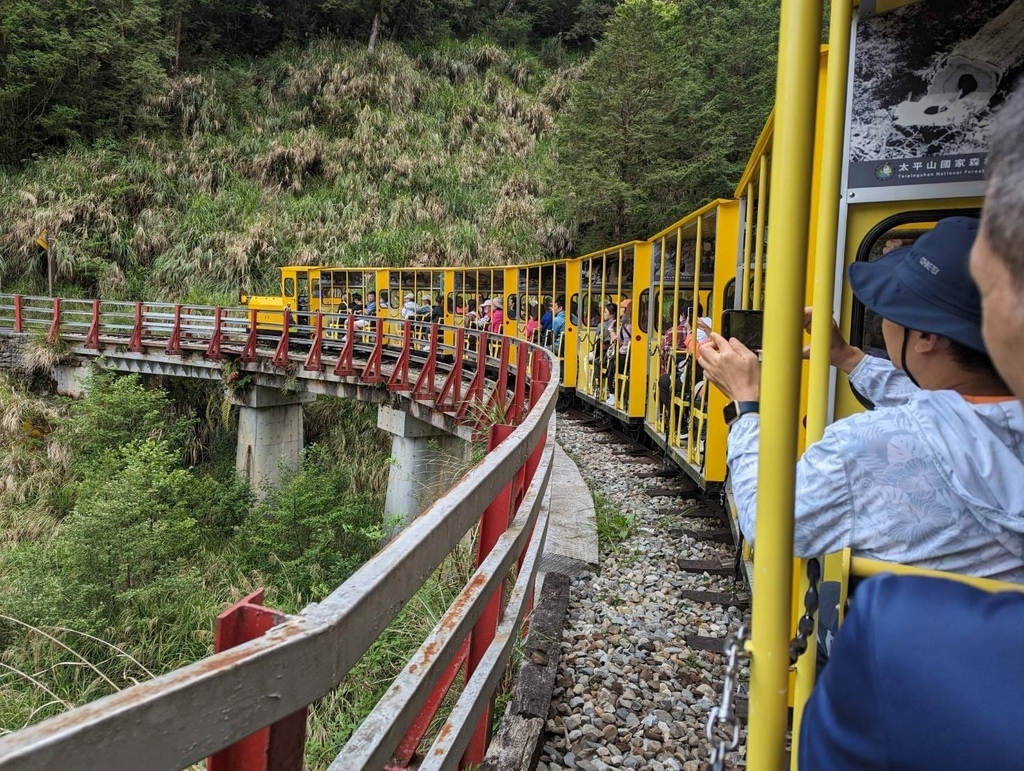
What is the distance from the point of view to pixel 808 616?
4.60 ft

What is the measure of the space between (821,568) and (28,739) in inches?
60.7

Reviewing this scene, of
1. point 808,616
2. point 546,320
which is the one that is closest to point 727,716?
point 808,616

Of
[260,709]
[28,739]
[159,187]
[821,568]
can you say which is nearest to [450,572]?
[821,568]

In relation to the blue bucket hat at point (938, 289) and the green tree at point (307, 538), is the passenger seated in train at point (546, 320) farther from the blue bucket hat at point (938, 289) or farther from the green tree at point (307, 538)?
the blue bucket hat at point (938, 289)

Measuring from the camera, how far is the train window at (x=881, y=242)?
8.41 feet

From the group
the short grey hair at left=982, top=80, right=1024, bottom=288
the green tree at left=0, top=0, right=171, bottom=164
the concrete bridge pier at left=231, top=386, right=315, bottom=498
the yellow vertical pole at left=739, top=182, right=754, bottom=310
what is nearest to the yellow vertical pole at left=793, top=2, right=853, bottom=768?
the short grey hair at left=982, top=80, right=1024, bottom=288

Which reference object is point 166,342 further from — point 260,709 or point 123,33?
point 123,33

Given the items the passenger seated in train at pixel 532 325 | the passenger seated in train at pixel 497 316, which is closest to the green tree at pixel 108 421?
the passenger seated in train at pixel 497 316

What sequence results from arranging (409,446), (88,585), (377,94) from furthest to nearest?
(377,94) → (409,446) → (88,585)

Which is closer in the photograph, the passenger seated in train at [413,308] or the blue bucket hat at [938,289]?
the blue bucket hat at [938,289]

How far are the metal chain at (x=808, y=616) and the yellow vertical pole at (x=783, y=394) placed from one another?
72 millimetres

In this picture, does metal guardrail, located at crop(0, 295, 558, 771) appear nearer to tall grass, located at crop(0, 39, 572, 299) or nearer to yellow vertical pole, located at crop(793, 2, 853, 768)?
yellow vertical pole, located at crop(793, 2, 853, 768)

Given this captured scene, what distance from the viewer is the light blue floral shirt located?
4.24 feet

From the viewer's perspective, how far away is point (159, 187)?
105 ft
